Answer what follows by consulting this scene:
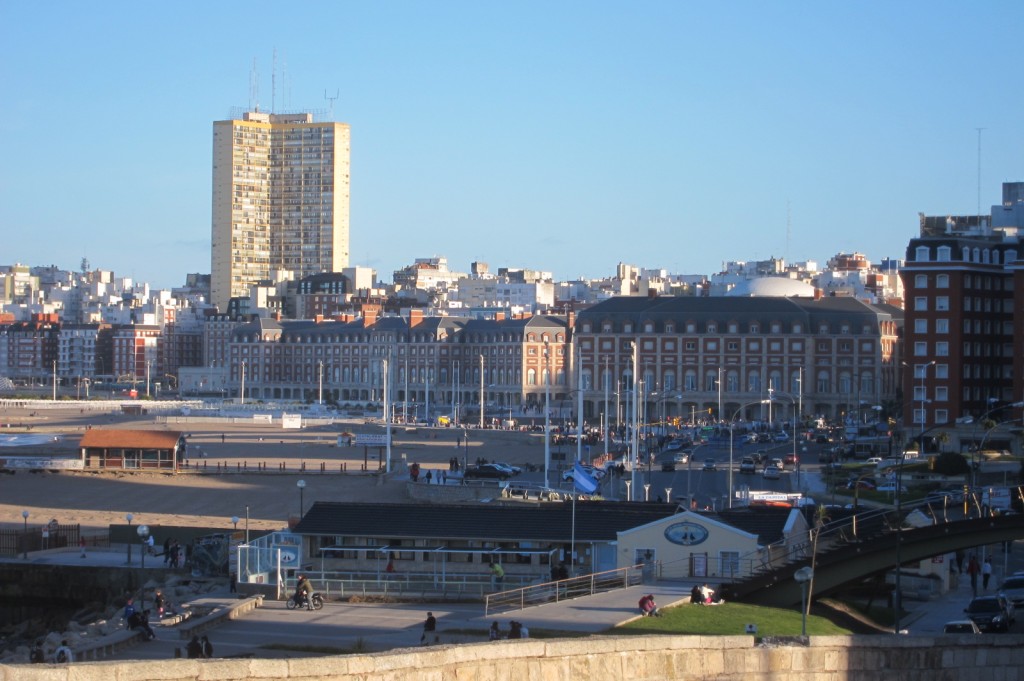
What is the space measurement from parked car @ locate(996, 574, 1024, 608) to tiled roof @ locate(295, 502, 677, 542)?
21.5ft

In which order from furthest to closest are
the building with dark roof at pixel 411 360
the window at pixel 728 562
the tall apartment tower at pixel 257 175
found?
the tall apartment tower at pixel 257 175 < the building with dark roof at pixel 411 360 < the window at pixel 728 562

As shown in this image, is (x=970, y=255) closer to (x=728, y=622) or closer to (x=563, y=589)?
(x=563, y=589)

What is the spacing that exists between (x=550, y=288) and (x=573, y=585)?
15329 centimetres

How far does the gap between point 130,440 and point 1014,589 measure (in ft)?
119

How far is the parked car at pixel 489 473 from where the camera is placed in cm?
5384

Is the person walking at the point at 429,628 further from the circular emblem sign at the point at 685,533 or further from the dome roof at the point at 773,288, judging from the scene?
the dome roof at the point at 773,288

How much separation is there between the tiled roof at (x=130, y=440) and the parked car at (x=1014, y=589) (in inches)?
1345

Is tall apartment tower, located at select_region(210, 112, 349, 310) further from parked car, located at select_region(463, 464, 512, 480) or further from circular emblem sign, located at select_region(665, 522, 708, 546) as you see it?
circular emblem sign, located at select_region(665, 522, 708, 546)

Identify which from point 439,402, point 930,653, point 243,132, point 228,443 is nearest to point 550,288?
point 243,132

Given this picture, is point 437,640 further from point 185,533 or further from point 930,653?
point 185,533

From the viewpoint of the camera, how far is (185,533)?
38.5 meters

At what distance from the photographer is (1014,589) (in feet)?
93.9

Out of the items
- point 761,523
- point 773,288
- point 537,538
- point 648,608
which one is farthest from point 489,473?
point 773,288

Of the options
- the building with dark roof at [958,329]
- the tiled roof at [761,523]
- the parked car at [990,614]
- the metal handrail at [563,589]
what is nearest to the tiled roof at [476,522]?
the tiled roof at [761,523]
